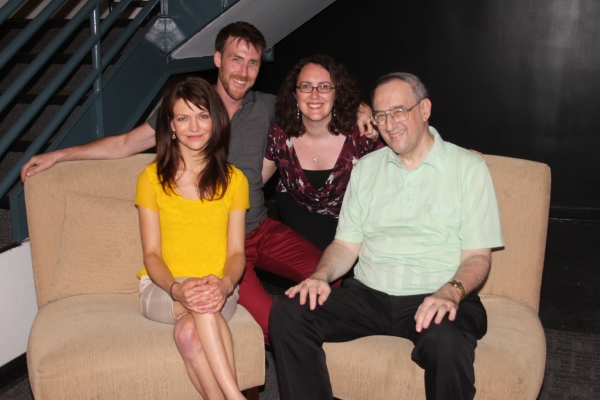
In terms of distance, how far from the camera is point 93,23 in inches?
127

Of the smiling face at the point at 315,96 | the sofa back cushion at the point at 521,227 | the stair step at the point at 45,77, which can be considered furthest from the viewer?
the stair step at the point at 45,77

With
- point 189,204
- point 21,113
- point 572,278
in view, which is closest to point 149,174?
point 189,204

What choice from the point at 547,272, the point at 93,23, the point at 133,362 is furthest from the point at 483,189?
the point at 547,272

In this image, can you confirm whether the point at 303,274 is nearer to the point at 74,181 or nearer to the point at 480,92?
the point at 74,181

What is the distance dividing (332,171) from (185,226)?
2.22ft

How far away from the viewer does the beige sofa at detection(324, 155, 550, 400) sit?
6.54 ft

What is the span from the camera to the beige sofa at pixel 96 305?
2062mm

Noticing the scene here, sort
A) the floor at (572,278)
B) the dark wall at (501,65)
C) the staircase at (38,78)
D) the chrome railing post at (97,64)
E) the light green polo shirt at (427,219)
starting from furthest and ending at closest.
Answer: the dark wall at (501,65) < the staircase at (38,78) < the floor at (572,278) < the chrome railing post at (97,64) < the light green polo shirt at (427,219)

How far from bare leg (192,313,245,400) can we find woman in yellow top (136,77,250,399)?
135 mm

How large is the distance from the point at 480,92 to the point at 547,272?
65.5 inches

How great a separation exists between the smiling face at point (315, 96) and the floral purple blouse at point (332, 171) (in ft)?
0.54

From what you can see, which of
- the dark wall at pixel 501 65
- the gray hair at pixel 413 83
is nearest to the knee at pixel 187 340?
the gray hair at pixel 413 83

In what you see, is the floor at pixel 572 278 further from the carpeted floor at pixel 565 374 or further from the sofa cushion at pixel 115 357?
the sofa cushion at pixel 115 357

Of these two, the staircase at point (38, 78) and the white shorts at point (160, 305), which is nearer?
the white shorts at point (160, 305)
